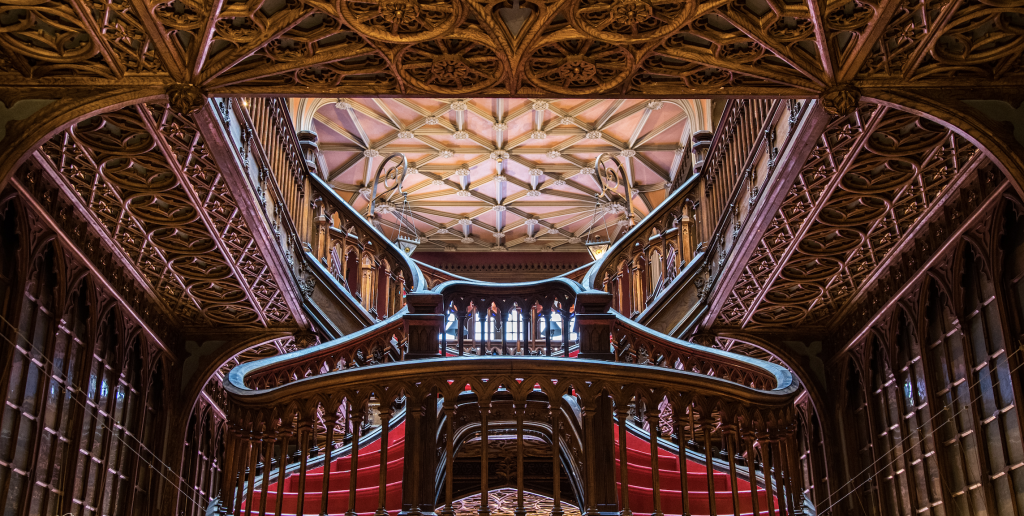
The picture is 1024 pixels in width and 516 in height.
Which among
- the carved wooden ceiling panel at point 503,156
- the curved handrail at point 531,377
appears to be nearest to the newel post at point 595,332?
the curved handrail at point 531,377

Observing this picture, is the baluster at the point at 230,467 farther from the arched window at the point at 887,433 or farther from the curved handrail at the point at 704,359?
the arched window at the point at 887,433

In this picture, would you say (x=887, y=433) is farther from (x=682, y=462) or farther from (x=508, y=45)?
(x=508, y=45)

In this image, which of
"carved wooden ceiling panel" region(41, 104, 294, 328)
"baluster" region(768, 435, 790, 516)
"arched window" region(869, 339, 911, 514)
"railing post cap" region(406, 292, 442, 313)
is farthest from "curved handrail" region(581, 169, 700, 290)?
"carved wooden ceiling panel" region(41, 104, 294, 328)

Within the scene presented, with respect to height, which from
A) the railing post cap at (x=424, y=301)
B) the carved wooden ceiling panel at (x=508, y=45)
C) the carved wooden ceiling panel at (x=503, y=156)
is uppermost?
the carved wooden ceiling panel at (x=503, y=156)

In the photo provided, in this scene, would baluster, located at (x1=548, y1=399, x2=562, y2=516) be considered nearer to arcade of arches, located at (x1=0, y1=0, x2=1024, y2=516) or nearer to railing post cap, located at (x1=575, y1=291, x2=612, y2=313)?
arcade of arches, located at (x1=0, y1=0, x2=1024, y2=516)

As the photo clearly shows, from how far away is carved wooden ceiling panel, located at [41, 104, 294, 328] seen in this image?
643cm

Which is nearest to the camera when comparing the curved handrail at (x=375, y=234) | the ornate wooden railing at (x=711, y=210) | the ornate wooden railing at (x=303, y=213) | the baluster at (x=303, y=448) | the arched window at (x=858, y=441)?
the baluster at (x=303, y=448)

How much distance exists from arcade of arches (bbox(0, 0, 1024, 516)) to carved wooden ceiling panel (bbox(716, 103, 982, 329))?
4cm

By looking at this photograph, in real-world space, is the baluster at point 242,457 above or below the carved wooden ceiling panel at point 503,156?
below

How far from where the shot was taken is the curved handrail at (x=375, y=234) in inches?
341

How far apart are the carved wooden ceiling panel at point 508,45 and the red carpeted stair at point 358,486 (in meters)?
2.65

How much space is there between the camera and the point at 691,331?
384 inches

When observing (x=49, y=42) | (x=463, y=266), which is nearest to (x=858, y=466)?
(x=49, y=42)

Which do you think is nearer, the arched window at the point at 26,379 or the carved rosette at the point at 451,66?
the carved rosette at the point at 451,66
